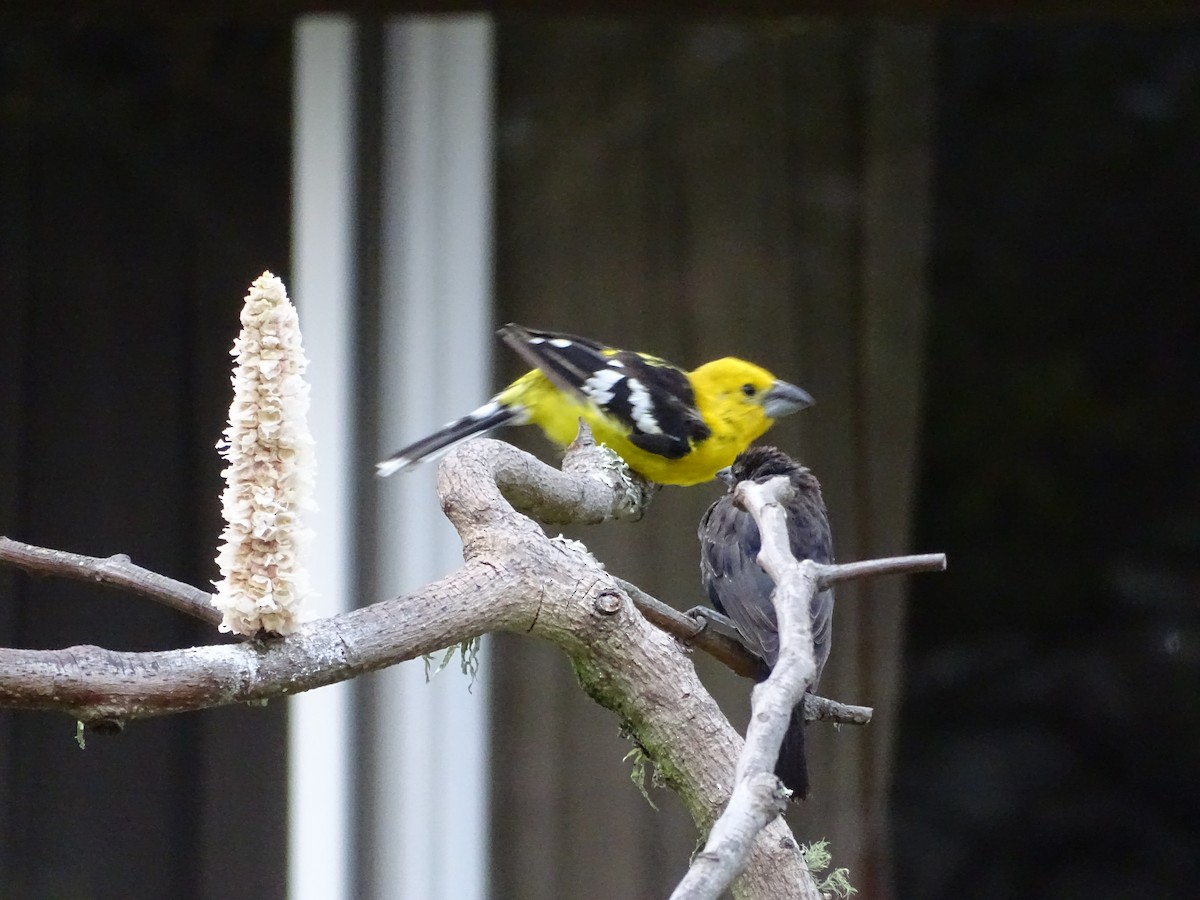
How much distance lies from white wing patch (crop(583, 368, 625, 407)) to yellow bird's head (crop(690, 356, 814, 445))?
0.79ft

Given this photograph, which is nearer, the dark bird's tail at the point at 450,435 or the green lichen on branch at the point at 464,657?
the green lichen on branch at the point at 464,657

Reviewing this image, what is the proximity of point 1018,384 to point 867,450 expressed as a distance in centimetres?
59

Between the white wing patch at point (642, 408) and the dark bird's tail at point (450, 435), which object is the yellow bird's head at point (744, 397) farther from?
the dark bird's tail at point (450, 435)

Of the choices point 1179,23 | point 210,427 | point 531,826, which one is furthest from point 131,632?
point 1179,23

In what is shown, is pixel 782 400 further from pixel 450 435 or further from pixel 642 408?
pixel 450 435

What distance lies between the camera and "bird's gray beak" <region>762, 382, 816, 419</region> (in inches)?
102

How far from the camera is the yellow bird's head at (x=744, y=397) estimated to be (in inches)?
101

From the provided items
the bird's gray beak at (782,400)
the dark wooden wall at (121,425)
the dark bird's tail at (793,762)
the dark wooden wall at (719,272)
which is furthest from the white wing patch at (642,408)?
the dark wooden wall at (121,425)

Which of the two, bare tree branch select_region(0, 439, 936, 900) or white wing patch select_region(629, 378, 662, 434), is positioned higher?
white wing patch select_region(629, 378, 662, 434)

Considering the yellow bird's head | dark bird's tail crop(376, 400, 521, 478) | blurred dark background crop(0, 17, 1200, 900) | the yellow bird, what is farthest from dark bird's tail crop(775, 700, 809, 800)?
blurred dark background crop(0, 17, 1200, 900)

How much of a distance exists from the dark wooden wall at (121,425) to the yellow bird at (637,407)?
690 mm

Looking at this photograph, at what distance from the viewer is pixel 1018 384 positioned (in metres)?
3.33

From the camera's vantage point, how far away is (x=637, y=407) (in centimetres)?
236

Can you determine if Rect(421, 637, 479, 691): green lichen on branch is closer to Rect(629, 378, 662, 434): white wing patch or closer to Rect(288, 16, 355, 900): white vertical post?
Rect(629, 378, 662, 434): white wing patch
